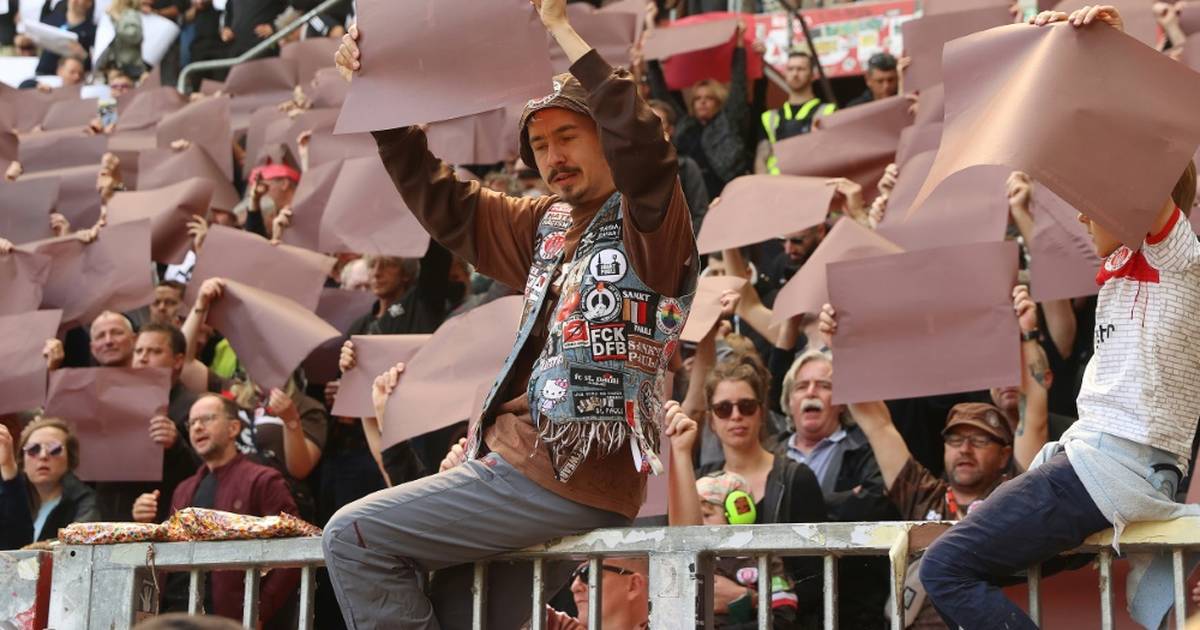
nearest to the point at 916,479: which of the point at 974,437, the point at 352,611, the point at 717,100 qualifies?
the point at 974,437

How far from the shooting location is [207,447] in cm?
710

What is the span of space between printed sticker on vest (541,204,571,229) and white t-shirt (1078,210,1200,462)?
1.22 metres

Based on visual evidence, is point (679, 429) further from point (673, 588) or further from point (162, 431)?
point (162, 431)

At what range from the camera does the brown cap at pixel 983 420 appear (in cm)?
588

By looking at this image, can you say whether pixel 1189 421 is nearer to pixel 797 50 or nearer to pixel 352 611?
pixel 352 611

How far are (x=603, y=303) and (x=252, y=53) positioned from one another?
38.1ft

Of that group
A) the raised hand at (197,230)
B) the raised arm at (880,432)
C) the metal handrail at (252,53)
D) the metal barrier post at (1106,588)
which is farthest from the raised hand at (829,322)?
the metal handrail at (252,53)

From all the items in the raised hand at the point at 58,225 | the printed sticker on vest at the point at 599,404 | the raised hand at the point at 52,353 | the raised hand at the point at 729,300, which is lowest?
the printed sticker on vest at the point at 599,404

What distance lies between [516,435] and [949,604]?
3.30ft

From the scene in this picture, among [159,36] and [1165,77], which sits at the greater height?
[159,36]

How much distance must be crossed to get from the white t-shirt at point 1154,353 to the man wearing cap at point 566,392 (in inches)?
36.1

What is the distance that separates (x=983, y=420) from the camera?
19.4 ft

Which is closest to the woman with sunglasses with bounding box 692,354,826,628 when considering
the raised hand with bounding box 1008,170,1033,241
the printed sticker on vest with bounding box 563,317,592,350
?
the raised hand with bounding box 1008,170,1033,241

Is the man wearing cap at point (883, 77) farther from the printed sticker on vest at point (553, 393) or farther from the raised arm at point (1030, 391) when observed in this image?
the printed sticker on vest at point (553, 393)
